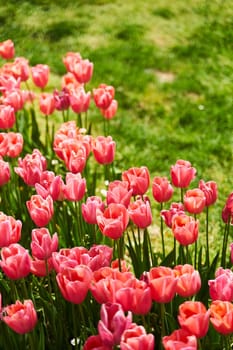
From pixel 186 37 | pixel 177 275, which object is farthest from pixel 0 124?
pixel 186 37

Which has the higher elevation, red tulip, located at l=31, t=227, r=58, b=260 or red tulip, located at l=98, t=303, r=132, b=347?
red tulip, located at l=98, t=303, r=132, b=347

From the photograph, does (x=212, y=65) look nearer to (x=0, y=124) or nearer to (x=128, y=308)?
(x=0, y=124)

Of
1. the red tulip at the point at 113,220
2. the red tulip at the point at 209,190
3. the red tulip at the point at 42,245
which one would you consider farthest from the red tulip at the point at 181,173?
the red tulip at the point at 42,245

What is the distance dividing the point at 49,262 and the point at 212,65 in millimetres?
4234

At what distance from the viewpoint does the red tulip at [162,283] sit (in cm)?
220

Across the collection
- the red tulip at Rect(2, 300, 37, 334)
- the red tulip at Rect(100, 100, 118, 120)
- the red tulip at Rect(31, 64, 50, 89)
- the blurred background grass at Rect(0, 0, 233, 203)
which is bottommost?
the blurred background grass at Rect(0, 0, 233, 203)

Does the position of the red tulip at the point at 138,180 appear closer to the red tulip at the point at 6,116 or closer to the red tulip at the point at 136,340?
the red tulip at the point at 6,116

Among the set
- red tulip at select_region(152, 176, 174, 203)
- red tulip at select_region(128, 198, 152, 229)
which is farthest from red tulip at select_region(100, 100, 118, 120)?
red tulip at select_region(128, 198, 152, 229)

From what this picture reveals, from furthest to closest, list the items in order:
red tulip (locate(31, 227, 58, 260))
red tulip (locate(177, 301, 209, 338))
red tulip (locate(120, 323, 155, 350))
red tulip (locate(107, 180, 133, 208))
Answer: red tulip (locate(107, 180, 133, 208))
red tulip (locate(31, 227, 58, 260))
red tulip (locate(177, 301, 209, 338))
red tulip (locate(120, 323, 155, 350))

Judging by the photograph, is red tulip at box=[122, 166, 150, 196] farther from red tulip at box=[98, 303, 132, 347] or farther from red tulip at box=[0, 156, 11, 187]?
red tulip at box=[98, 303, 132, 347]

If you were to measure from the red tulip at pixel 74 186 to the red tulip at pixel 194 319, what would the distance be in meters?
0.93

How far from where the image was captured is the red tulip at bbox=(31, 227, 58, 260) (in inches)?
98.1

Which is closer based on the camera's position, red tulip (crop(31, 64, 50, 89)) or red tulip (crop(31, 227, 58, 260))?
red tulip (crop(31, 227, 58, 260))

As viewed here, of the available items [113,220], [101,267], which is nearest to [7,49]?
[113,220]
